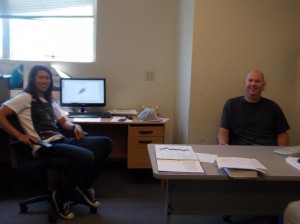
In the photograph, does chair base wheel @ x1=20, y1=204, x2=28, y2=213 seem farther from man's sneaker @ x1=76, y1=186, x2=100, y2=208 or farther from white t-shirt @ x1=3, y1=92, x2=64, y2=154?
white t-shirt @ x1=3, y1=92, x2=64, y2=154

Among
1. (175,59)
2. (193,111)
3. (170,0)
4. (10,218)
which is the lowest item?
(10,218)

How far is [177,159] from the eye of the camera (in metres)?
1.80

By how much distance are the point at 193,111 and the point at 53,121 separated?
4.37 feet

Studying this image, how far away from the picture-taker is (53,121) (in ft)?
9.06

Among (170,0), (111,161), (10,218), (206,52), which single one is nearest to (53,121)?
(10,218)

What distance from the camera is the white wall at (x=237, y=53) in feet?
9.89

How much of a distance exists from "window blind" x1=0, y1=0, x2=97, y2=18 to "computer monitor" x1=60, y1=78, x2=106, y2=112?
0.84m

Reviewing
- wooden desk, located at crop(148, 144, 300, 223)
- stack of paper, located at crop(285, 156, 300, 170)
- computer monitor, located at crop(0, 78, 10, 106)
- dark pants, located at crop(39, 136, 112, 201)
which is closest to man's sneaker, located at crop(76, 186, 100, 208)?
dark pants, located at crop(39, 136, 112, 201)

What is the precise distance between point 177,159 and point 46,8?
2.76 metres

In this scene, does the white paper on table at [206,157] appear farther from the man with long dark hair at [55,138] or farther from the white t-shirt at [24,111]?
the white t-shirt at [24,111]

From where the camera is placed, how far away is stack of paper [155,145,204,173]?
165cm

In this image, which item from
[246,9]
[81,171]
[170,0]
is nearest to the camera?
[81,171]

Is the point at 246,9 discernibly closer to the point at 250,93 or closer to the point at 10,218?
the point at 250,93

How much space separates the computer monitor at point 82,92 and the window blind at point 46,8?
84cm
